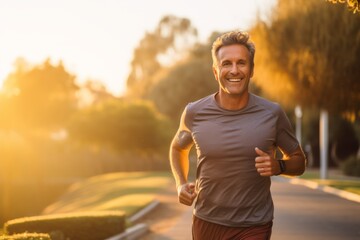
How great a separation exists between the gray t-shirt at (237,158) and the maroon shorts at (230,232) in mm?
46

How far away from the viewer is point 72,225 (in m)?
14.6

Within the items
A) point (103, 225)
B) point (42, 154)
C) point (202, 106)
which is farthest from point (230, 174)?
point (42, 154)

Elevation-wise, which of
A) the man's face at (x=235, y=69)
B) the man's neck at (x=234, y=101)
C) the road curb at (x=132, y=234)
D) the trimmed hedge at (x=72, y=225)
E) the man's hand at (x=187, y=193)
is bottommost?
the road curb at (x=132, y=234)

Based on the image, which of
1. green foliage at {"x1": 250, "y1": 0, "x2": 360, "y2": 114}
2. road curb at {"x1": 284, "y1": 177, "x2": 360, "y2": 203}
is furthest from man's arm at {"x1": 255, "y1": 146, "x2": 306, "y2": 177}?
green foliage at {"x1": 250, "y1": 0, "x2": 360, "y2": 114}

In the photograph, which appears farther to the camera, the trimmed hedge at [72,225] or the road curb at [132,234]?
the road curb at [132,234]

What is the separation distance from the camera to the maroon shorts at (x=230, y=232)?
5117 millimetres

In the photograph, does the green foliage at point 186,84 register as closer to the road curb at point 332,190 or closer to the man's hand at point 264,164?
the road curb at point 332,190

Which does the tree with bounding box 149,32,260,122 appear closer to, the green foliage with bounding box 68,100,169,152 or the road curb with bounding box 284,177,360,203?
the green foliage with bounding box 68,100,169,152

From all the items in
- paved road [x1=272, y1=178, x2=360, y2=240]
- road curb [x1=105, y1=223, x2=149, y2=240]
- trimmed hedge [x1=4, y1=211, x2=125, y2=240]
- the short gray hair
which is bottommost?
paved road [x1=272, y1=178, x2=360, y2=240]

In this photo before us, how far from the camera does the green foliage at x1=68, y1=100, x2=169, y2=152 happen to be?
74438 millimetres

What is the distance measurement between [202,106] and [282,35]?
26954 mm

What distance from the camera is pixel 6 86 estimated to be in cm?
10094

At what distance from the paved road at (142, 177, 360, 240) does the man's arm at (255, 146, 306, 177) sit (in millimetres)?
9782

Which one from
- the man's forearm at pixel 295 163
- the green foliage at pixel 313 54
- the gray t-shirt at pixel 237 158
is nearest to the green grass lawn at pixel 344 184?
the green foliage at pixel 313 54
